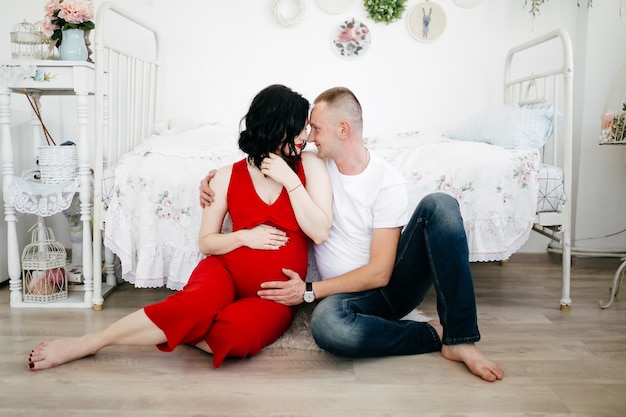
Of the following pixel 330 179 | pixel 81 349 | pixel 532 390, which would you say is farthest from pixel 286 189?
pixel 532 390

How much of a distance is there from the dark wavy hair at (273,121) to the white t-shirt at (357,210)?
0.21 meters

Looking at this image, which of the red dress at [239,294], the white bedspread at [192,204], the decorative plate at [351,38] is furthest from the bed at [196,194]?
the decorative plate at [351,38]

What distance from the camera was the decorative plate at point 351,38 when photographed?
10.0 ft

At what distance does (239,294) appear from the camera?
171 cm

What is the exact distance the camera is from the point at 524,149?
2127mm

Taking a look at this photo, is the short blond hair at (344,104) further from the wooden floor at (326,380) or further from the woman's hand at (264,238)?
the wooden floor at (326,380)

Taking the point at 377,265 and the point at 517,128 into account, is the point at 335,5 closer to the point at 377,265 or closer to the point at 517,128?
the point at 517,128

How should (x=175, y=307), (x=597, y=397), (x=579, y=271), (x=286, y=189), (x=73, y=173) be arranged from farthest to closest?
(x=579, y=271) < (x=73, y=173) < (x=286, y=189) < (x=175, y=307) < (x=597, y=397)

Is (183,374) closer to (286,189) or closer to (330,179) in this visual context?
(286,189)

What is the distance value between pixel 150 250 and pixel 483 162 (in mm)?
1286

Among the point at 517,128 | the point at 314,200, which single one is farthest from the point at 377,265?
the point at 517,128

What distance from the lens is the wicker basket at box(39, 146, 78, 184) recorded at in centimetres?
214

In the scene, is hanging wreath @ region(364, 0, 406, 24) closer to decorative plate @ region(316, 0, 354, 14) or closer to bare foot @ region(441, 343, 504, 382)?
decorative plate @ region(316, 0, 354, 14)

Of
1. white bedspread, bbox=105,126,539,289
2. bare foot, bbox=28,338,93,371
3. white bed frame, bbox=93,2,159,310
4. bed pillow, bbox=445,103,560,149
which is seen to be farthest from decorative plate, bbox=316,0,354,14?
bare foot, bbox=28,338,93,371
